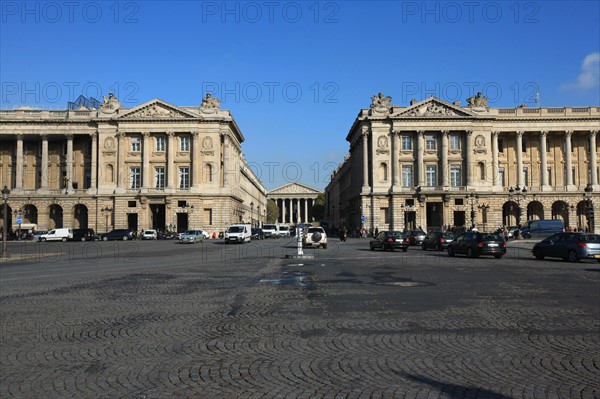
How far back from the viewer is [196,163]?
84.1m

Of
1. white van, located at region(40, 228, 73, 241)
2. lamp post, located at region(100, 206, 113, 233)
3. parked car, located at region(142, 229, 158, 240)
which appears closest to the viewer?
A: white van, located at region(40, 228, 73, 241)

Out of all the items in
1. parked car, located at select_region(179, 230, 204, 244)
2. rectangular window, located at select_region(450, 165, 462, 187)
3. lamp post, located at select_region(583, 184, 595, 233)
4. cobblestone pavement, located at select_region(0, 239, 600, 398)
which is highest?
rectangular window, located at select_region(450, 165, 462, 187)

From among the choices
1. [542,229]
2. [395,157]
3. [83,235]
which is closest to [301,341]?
[542,229]

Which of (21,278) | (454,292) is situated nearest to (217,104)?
(21,278)

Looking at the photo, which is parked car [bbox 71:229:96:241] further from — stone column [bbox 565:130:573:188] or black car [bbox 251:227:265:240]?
stone column [bbox 565:130:573:188]

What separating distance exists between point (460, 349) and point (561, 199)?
85.2 m

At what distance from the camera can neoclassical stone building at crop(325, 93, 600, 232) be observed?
271ft

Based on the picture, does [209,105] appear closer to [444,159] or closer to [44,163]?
[44,163]

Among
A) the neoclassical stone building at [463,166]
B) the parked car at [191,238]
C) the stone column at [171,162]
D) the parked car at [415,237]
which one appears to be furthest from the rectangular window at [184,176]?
the parked car at [415,237]

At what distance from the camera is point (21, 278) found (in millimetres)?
19453

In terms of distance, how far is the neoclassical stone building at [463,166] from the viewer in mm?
82562

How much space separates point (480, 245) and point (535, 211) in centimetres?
6298

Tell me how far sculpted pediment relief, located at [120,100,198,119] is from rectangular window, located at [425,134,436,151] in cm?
3653

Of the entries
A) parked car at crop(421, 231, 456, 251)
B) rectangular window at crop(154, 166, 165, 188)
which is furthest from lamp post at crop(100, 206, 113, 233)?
parked car at crop(421, 231, 456, 251)
